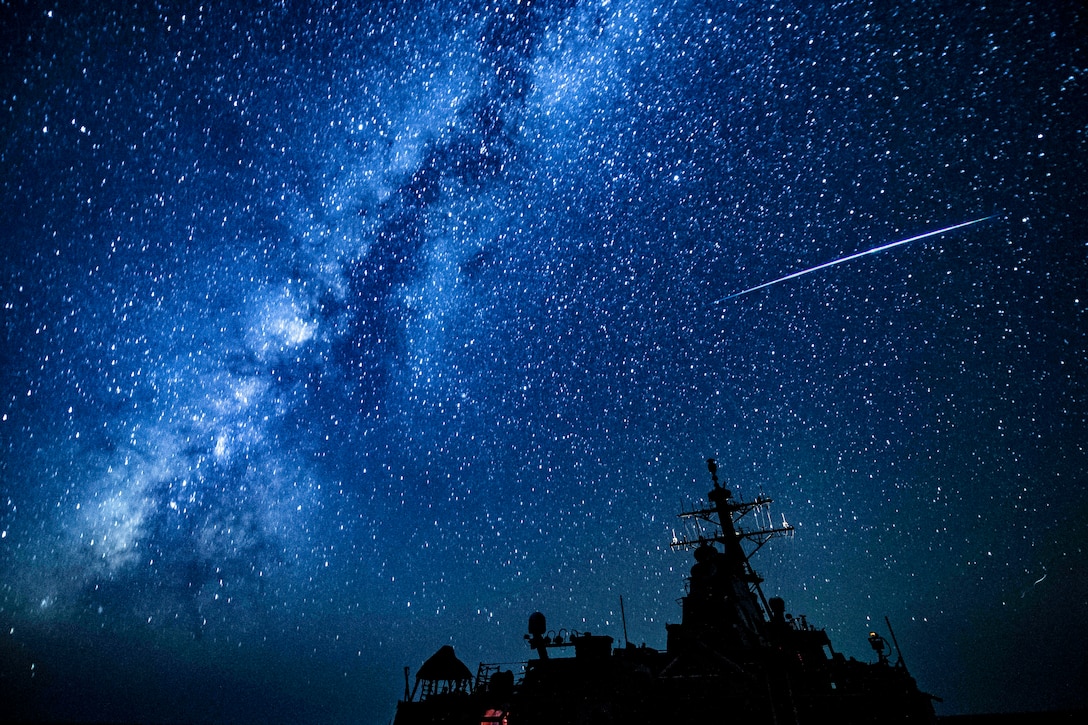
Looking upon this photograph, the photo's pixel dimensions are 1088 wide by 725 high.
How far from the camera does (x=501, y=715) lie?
21.9 metres

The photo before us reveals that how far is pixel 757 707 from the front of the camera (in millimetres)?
18625

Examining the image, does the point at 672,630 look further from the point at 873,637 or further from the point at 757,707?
the point at 873,637

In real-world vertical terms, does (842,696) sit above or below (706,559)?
below

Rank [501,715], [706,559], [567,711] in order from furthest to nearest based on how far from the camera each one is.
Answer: [706,559], [501,715], [567,711]

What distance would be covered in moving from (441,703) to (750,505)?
72.7ft

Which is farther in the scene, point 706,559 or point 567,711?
point 706,559

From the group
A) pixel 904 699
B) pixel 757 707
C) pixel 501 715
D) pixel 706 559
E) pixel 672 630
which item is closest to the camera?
pixel 904 699

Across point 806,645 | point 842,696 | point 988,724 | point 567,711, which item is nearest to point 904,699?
point 842,696

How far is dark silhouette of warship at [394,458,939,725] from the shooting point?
18031 mm

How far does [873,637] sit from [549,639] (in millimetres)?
13990

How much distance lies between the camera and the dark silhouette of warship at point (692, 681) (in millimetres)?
18031

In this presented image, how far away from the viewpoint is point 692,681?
20.0 metres

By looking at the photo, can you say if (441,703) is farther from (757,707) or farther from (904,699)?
(904,699)

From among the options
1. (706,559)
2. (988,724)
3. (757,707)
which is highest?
(706,559)
